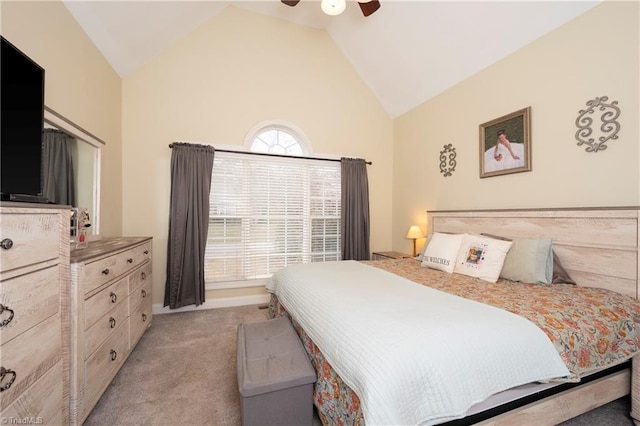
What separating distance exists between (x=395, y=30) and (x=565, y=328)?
11.1 ft

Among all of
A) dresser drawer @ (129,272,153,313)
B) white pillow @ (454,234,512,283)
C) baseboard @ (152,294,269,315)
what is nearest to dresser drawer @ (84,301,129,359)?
dresser drawer @ (129,272,153,313)

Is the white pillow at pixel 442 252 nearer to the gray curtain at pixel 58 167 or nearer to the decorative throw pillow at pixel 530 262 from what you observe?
the decorative throw pillow at pixel 530 262

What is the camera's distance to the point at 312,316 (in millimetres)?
1501

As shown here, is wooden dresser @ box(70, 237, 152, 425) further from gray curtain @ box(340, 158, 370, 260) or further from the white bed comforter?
gray curtain @ box(340, 158, 370, 260)

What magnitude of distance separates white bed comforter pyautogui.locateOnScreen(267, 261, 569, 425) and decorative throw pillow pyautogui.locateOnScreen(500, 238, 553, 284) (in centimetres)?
95

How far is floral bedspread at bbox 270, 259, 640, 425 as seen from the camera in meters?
1.25

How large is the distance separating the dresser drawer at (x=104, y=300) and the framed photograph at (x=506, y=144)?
3565mm

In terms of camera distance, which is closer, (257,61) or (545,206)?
(545,206)

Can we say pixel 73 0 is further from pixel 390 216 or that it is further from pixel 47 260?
pixel 390 216

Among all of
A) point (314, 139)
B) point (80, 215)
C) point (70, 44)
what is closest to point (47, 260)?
point (80, 215)

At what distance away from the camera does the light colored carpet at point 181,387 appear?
1.53m

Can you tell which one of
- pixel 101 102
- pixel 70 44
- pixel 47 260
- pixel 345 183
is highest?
pixel 70 44

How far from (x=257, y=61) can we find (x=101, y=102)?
194 cm

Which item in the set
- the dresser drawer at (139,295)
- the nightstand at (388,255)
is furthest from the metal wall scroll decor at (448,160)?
the dresser drawer at (139,295)
